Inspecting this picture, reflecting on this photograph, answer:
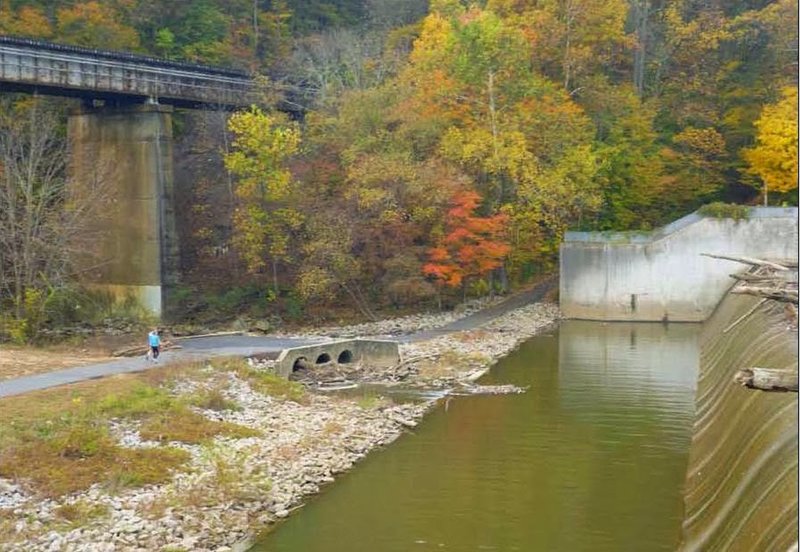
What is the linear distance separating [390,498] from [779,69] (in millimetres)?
42038

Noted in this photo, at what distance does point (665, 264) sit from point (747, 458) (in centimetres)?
3022

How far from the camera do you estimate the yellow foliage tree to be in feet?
144

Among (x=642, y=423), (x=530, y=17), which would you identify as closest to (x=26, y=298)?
(x=642, y=423)

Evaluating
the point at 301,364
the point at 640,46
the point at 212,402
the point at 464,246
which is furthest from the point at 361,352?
the point at 640,46

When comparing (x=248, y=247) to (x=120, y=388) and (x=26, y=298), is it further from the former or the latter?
(x=120, y=388)

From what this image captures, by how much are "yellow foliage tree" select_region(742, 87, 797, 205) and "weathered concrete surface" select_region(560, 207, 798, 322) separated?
502 centimetres

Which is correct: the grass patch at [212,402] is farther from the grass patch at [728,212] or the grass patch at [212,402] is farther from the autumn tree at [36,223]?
the grass patch at [728,212]

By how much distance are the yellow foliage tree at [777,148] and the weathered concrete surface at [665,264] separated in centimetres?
502

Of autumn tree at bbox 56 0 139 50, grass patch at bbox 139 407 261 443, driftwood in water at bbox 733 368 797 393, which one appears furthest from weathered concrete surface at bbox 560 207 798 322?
driftwood in water at bbox 733 368 797 393

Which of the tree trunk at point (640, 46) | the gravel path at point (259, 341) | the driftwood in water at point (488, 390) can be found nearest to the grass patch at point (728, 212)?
the gravel path at point (259, 341)

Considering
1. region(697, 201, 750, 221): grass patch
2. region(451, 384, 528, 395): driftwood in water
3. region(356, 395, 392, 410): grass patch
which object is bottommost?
region(451, 384, 528, 395): driftwood in water

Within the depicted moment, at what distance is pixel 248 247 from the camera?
40.1m

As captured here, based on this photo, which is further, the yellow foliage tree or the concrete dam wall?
the yellow foliage tree

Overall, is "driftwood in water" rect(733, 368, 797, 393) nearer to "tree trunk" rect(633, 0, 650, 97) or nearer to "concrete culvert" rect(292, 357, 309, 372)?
"concrete culvert" rect(292, 357, 309, 372)
